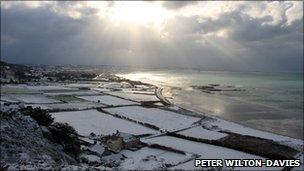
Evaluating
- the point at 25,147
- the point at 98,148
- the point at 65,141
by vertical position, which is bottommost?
the point at 98,148

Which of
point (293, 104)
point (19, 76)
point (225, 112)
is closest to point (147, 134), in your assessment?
point (225, 112)

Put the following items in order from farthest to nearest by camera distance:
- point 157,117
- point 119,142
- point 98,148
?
Result: point 157,117
point 119,142
point 98,148

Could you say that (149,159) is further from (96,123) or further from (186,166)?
(96,123)

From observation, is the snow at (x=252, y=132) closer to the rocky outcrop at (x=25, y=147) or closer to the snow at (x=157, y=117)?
the snow at (x=157, y=117)

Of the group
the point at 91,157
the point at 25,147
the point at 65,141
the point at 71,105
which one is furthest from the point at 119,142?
the point at 71,105

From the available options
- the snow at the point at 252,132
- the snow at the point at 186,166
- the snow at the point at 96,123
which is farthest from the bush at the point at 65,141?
the snow at the point at 252,132

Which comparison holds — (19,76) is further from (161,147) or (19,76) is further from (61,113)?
(161,147)

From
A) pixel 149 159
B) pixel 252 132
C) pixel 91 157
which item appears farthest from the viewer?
pixel 252 132
